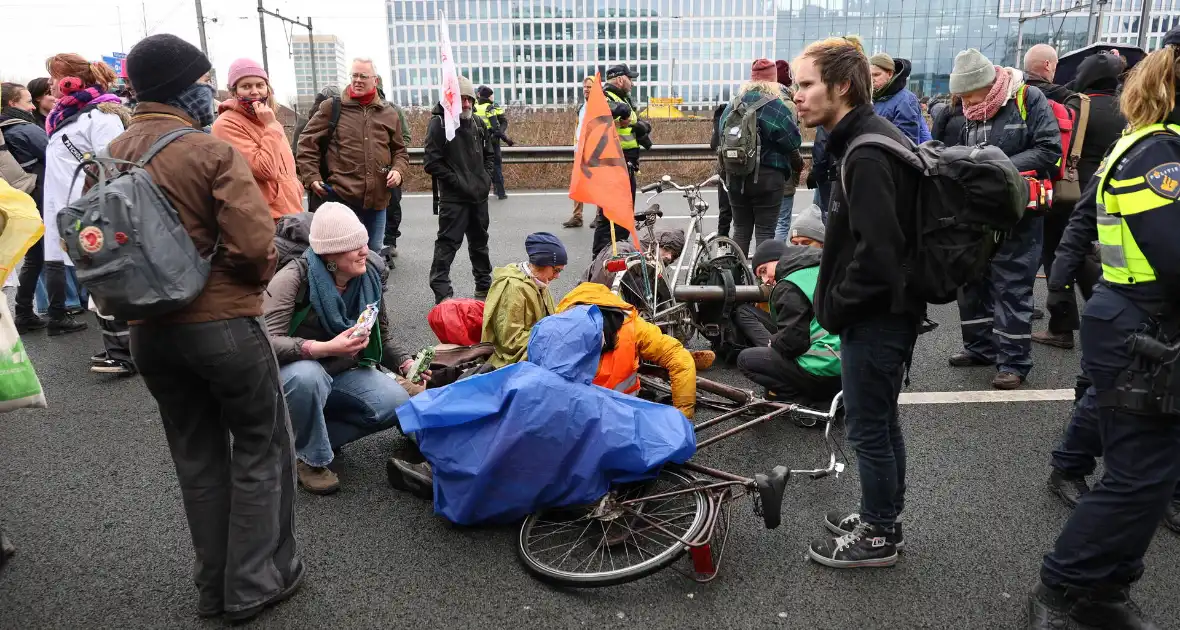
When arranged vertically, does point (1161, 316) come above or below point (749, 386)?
above

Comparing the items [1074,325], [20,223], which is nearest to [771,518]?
[20,223]

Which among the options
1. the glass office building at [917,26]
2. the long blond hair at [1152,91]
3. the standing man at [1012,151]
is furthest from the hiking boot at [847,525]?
the glass office building at [917,26]

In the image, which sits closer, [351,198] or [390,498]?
[390,498]

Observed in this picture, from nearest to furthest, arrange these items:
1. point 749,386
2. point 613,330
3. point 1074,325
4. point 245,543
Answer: point 245,543 < point 613,330 < point 749,386 < point 1074,325

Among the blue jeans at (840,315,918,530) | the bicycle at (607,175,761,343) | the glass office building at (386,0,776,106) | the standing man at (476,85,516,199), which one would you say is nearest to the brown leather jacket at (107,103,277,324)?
the blue jeans at (840,315,918,530)

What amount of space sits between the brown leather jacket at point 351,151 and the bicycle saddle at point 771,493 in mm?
4451

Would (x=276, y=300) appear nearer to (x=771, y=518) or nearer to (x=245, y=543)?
(x=245, y=543)

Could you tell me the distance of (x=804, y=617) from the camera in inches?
112

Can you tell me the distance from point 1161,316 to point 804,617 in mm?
1483

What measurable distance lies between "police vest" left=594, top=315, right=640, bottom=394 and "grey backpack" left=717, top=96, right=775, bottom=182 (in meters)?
3.08

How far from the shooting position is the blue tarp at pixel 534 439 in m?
3.09

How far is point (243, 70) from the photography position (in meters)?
5.02

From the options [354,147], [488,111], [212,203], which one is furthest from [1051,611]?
[488,111]

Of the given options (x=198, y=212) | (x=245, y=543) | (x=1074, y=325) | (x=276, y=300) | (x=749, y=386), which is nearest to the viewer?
(x=198, y=212)
